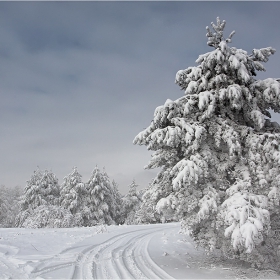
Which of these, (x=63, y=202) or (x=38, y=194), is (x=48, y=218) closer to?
(x=38, y=194)

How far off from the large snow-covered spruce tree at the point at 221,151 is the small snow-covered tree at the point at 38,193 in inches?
1072

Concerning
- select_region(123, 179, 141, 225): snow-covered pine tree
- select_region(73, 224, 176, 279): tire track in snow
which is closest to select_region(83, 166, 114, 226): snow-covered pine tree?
select_region(123, 179, 141, 225): snow-covered pine tree

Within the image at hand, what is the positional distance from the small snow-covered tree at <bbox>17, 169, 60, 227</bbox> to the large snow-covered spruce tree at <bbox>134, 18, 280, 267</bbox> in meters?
27.2

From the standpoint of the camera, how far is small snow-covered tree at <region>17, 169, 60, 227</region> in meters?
32.4

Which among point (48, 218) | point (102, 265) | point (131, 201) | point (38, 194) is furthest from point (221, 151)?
point (131, 201)

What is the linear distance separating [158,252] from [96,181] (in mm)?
27132

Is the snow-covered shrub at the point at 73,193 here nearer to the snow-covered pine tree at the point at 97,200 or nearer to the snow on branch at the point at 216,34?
the snow-covered pine tree at the point at 97,200

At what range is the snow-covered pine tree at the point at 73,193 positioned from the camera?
3566cm

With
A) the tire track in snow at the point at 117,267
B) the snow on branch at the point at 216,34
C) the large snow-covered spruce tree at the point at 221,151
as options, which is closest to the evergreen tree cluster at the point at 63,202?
the tire track in snow at the point at 117,267

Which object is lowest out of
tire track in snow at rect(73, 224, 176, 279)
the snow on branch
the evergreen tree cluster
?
tire track in snow at rect(73, 224, 176, 279)

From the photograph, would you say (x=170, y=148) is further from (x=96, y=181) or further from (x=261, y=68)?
(x=96, y=181)

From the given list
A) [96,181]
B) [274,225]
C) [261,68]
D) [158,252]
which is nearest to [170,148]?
[274,225]

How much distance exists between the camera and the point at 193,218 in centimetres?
838

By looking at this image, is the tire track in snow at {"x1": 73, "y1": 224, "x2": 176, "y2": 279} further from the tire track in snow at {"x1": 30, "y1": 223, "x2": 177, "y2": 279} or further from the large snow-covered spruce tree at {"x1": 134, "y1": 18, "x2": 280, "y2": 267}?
the large snow-covered spruce tree at {"x1": 134, "y1": 18, "x2": 280, "y2": 267}
